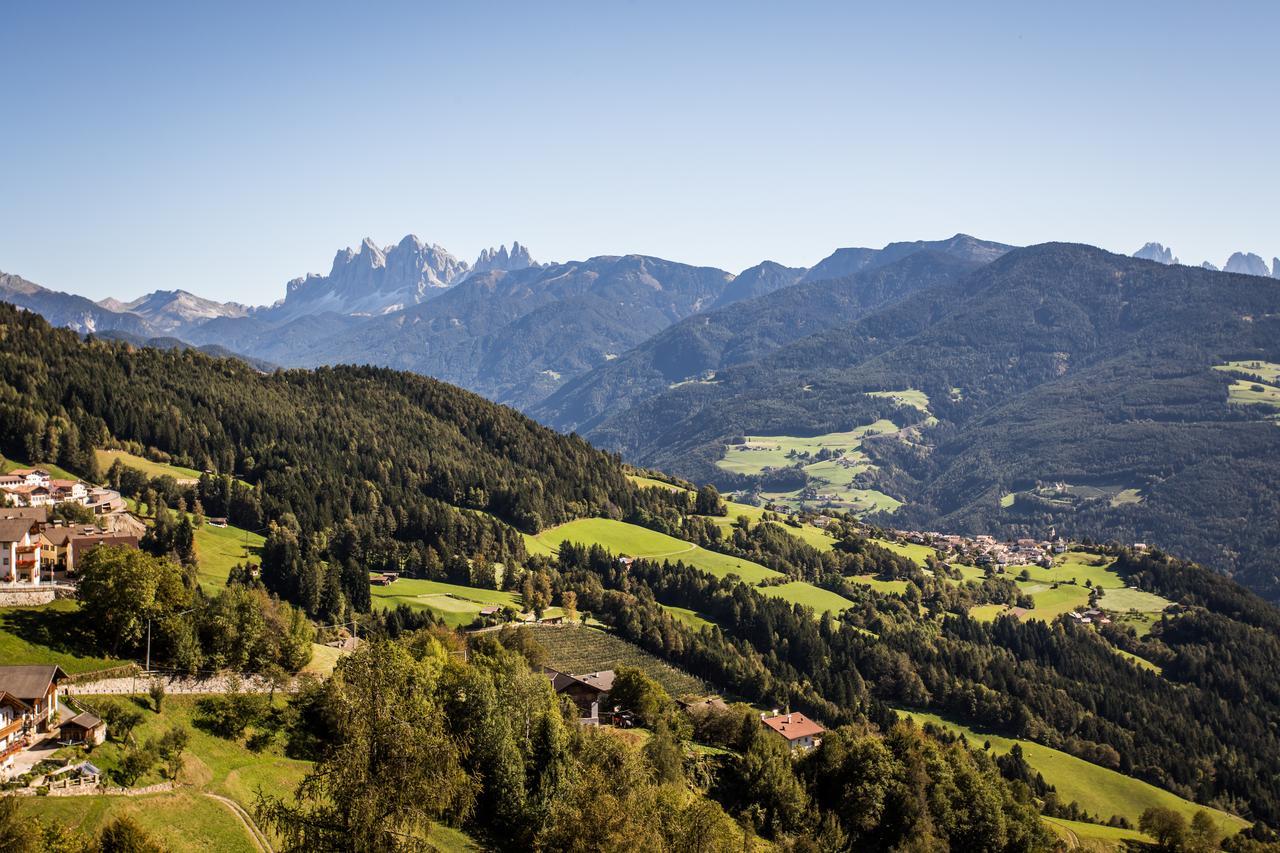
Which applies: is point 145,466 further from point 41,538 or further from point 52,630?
point 52,630

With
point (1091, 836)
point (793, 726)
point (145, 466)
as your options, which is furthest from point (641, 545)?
point (1091, 836)

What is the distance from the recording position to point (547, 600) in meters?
117

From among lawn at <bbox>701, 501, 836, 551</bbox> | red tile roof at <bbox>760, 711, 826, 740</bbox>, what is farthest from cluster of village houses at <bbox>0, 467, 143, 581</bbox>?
lawn at <bbox>701, 501, 836, 551</bbox>

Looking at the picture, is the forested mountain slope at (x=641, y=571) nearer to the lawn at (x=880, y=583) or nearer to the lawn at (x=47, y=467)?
the lawn at (x=47, y=467)

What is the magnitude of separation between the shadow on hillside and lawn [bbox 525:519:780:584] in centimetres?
8569

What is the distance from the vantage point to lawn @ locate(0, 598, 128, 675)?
170 feet

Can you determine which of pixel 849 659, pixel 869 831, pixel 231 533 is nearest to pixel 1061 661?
pixel 849 659

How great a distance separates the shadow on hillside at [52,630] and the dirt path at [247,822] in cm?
1566

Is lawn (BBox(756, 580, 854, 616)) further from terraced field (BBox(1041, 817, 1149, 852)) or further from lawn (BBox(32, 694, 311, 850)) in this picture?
lawn (BBox(32, 694, 311, 850))

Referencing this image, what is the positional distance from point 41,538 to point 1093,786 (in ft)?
345

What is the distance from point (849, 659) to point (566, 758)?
239ft

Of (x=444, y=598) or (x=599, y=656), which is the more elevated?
(x=444, y=598)

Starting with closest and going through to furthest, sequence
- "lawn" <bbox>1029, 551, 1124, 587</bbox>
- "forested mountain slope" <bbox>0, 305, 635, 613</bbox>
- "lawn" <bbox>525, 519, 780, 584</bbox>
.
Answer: "forested mountain slope" <bbox>0, 305, 635, 613</bbox> < "lawn" <bbox>525, 519, 780, 584</bbox> < "lawn" <bbox>1029, 551, 1124, 587</bbox>

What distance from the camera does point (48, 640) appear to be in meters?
53.9
